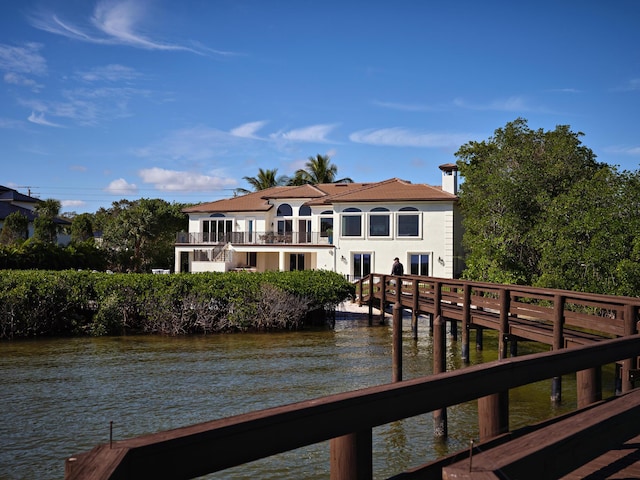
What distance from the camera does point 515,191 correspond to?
2719cm

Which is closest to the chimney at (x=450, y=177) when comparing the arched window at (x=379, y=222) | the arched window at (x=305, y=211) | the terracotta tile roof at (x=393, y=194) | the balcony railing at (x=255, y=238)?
the terracotta tile roof at (x=393, y=194)

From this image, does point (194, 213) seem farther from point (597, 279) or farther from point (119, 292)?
point (597, 279)

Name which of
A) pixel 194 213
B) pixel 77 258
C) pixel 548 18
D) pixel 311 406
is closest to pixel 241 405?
pixel 311 406

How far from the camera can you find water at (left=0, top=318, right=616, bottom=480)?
9.45m

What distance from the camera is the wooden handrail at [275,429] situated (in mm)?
1878

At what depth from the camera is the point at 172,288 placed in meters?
22.9

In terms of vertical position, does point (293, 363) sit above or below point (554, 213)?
→ below

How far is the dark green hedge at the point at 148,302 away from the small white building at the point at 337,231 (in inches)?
507

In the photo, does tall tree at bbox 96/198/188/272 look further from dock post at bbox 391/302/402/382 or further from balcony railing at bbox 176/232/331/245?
dock post at bbox 391/302/402/382

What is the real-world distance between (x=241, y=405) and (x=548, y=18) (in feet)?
63.4

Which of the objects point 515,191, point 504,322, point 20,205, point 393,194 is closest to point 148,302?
point 504,322

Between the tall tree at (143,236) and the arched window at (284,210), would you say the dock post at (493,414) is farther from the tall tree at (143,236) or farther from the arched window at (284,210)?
the tall tree at (143,236)

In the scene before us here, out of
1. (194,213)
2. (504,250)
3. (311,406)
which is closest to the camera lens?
(311,406)

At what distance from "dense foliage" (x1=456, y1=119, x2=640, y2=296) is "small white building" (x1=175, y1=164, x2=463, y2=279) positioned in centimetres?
243
